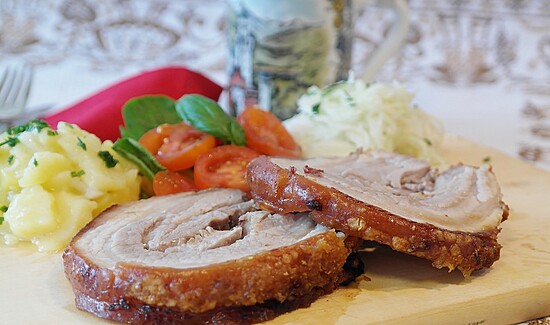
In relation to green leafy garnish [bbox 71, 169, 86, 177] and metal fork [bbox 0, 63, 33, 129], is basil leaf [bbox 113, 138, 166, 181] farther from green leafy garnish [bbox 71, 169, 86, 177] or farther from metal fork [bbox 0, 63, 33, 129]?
metal fork [bbox 0, 63, 33, 129]

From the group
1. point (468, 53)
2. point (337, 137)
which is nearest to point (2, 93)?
point (337, 137)

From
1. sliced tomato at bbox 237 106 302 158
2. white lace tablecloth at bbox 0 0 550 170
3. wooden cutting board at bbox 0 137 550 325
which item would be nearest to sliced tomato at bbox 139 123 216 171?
sliced tomato at bbox 237 106 302 158

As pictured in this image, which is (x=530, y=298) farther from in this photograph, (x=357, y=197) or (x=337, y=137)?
(x=337, y=137)

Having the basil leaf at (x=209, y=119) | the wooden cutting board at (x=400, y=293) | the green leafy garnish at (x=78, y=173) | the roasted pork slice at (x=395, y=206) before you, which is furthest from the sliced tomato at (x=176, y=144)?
the wooden cutting board at (x=400, y=293)

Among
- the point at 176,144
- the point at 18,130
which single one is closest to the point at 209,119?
the point at 176,144

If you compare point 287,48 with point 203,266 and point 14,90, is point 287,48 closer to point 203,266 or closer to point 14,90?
point 14,90

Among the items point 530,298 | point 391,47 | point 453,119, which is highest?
point 391,47

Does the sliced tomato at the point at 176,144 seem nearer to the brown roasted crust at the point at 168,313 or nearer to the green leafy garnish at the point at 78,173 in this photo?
the green leafy garnish at the point at 78,173
